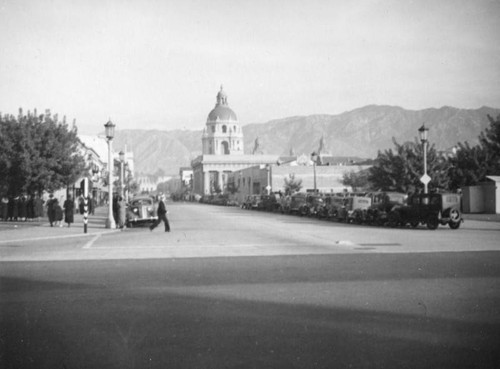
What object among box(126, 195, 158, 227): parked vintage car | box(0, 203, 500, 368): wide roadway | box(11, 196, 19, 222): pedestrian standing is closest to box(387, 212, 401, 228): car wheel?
box(126, 195, 158, 227): parked vintage car

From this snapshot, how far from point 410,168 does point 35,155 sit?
1043 inches

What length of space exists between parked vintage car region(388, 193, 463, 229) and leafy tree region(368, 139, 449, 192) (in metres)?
17.7

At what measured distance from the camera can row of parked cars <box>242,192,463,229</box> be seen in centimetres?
2638

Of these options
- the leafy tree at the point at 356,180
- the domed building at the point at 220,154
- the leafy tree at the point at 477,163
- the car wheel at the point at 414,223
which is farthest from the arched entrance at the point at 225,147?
the car wheel at the point at 414,223

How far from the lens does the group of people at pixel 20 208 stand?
116 feet

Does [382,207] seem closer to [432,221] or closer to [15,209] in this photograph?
[432,221]

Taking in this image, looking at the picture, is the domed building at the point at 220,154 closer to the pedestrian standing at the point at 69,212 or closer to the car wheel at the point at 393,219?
the pedestrian standing at the point at 69,212

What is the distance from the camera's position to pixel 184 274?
11.9m

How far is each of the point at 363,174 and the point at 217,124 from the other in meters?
84.0

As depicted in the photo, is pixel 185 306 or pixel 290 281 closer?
pixel 185 306

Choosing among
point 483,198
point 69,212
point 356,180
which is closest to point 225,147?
point 356,180

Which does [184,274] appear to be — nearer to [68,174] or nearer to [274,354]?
[274,354]

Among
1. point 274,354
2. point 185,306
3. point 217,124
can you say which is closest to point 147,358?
point 274,354

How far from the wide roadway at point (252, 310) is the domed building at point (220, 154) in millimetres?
124855
